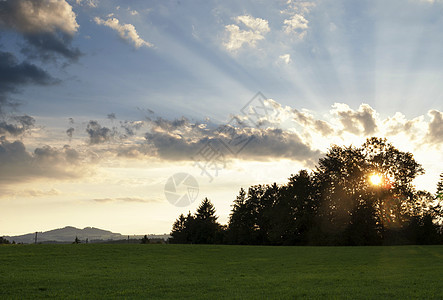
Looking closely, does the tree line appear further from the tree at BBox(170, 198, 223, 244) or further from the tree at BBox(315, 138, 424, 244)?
the tree at BBox(170, 198, 223, 244)

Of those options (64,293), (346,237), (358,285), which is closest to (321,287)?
(358,285)

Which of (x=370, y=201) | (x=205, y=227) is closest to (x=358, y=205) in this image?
(x=370, y=201)

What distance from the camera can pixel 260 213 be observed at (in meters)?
103

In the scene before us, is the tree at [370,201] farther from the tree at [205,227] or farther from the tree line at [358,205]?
the tree at [205,227]

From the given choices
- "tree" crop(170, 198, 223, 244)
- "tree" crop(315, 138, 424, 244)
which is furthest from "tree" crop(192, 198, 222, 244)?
"tree" crop(315, 138, 424, 244)

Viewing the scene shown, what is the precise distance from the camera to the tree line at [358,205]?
234ft

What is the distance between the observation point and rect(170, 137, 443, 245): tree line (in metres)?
71.2

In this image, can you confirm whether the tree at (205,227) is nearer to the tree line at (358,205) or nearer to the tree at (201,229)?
the tree at (201,229)

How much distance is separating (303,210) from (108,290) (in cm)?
6739

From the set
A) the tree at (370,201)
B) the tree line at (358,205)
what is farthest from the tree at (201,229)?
the tree at (370,201)

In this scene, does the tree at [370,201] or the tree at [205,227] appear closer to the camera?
the tree at [370,201]

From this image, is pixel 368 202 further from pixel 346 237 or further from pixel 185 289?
pixel 185 289

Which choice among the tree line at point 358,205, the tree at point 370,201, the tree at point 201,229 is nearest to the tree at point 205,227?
the tree at point 201,229

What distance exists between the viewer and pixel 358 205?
74.1 metres
